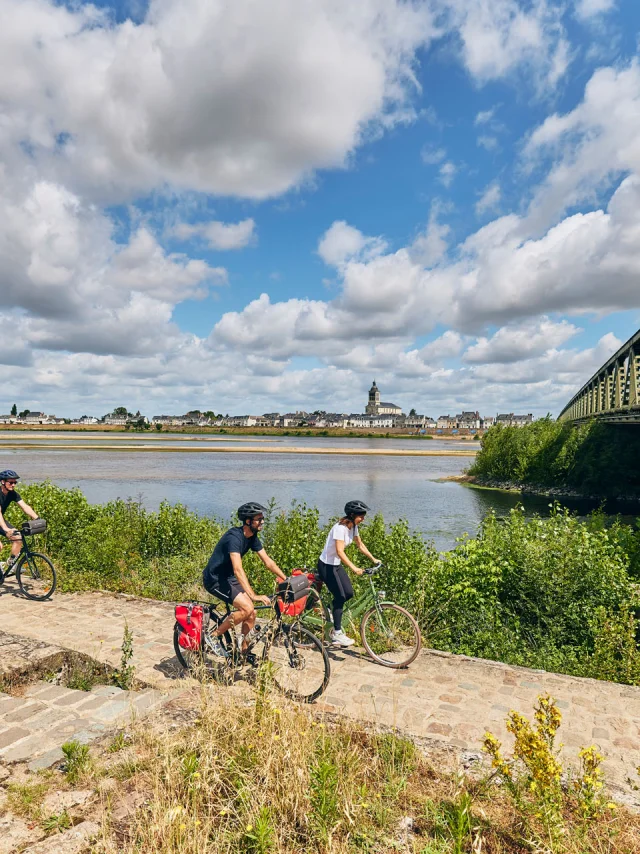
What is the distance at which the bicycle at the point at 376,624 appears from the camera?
22.8 ft

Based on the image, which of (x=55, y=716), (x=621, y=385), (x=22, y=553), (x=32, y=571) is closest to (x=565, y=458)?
(x=621, y=385)

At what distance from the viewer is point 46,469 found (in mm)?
54094

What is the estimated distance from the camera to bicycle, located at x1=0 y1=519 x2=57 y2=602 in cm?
943

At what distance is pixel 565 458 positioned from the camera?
162ft

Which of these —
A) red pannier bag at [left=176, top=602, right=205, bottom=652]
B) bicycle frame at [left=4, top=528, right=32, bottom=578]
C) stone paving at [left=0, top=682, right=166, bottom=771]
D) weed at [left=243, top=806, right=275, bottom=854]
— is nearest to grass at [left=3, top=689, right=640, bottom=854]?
weed at [left=243, top=806, right=275, bottom=854]

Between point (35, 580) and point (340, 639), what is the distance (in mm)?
6998

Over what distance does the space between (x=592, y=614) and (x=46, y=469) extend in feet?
184

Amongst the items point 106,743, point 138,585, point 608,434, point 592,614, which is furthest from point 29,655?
point 608,434

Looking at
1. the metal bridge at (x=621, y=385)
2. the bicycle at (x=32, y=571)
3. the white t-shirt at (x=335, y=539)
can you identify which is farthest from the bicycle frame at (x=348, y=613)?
the metal bridge at (x=621, y=385)

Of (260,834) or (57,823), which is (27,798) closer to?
(57,823)

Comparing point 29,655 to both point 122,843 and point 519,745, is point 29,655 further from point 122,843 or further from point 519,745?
point 519,745

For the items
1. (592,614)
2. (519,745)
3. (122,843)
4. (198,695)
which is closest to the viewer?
(122,843)

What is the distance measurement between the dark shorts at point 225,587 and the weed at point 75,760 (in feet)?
6.50

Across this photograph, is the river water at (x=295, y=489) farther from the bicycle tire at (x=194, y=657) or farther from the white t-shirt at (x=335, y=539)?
the bicycle tire at (x=194, y=657)
